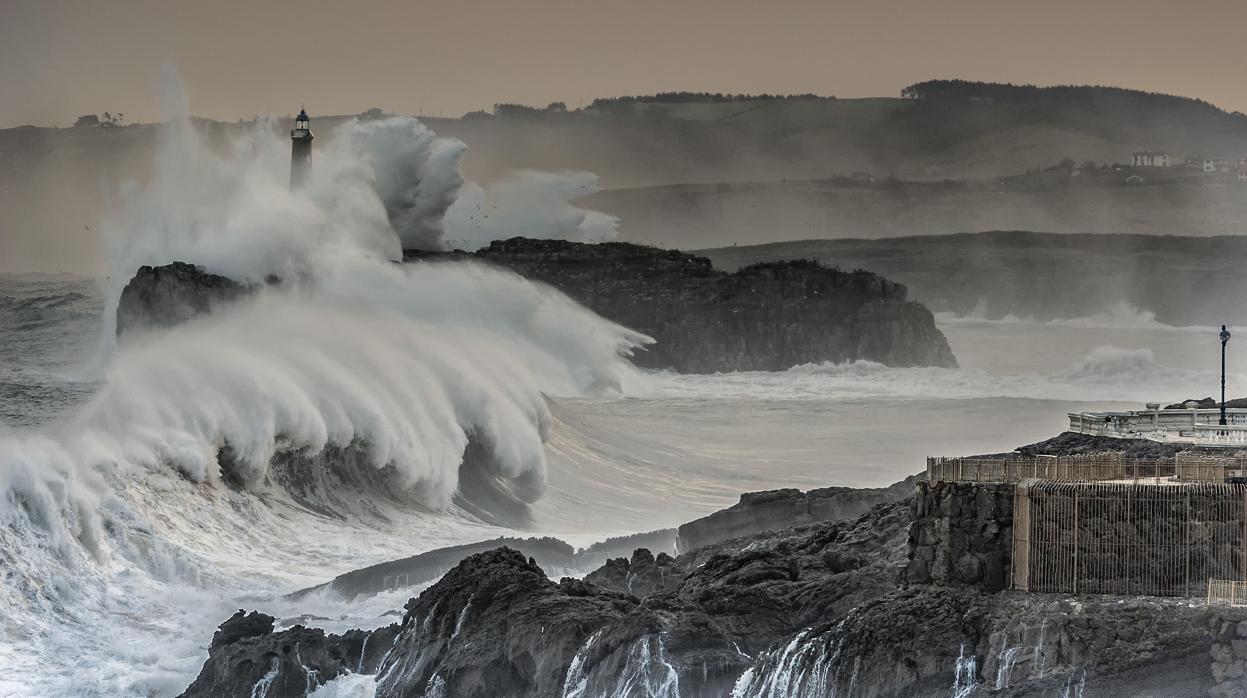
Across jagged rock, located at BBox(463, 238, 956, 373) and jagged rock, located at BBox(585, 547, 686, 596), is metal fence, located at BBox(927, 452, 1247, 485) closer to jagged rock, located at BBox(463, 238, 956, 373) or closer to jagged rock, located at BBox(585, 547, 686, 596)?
jagged rock, located at BBox(585, 547, 686, 596)

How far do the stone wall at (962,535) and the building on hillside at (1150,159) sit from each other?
91.9 meters

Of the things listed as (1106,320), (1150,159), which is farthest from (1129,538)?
(1150,159)

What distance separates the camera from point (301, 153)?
83375mm

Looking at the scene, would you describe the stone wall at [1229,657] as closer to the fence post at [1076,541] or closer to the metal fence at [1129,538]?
the metal fence at [1129,538]

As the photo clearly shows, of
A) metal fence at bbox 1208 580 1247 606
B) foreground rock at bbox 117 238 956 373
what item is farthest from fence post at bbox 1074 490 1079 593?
foreground rock at bbox 117 238 956 373

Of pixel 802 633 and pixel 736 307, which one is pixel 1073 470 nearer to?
pixel 802 633

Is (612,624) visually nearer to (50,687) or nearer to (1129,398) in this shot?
(50,687)

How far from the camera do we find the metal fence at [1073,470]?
118ft

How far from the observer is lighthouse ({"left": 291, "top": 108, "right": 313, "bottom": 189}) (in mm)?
82438

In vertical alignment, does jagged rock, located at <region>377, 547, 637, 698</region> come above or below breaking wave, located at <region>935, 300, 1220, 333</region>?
below

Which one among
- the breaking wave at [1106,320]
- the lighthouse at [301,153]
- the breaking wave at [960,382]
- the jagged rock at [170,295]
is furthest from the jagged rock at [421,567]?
the breaking wave at [1106,320]

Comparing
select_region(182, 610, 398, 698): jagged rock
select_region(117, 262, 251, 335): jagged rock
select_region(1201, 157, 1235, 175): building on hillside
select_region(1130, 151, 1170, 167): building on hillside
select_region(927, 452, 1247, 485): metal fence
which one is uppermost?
select_region(1130, 151, 1170, 167): building on hillside

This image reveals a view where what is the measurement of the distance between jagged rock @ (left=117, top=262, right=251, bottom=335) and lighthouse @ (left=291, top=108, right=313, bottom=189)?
17.5ft

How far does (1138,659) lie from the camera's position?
32.4 metres
